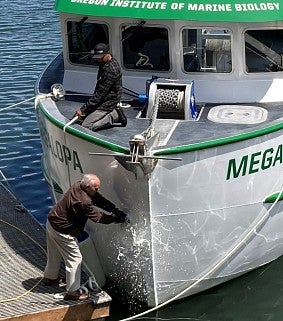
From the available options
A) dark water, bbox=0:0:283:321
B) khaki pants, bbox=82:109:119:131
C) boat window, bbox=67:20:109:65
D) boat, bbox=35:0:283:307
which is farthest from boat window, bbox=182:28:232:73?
dark water, bbox=0:0:283:321

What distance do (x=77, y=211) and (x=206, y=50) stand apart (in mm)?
2950

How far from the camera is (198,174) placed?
8.81 m

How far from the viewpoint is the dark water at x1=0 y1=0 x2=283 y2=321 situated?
32.2 feet

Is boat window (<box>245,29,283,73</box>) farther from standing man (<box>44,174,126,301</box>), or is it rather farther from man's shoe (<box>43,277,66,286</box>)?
man's shoe (<box>43,277,66,286</box>)

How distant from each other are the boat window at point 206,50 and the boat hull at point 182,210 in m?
1.52

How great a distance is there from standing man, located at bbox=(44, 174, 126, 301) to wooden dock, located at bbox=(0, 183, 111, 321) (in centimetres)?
19

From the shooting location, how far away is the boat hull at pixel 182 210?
8.78 metres

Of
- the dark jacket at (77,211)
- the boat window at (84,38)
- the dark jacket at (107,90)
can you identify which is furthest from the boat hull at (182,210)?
the boat window at (84,38)

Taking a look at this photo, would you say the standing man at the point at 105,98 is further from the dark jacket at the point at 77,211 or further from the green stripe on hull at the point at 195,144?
the dark jacket at the point at 77,211

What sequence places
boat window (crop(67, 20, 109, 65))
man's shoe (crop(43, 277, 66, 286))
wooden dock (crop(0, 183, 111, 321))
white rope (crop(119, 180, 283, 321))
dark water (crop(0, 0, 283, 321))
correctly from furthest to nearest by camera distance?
boat window (crop(67, 20, 109, 65)) < dark water (crop(0, 0, 283, 321)) < man's shoe (crop(43, 277, 66, 286)) < white rope (crop(119, 180, 283, 321)) < wooden dock (crop(0, 183, 111, 321))

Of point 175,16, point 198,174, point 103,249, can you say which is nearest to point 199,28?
point 175,16

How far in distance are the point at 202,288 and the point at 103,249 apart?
4.46 feet

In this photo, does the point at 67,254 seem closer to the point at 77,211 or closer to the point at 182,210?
the point at 77,211

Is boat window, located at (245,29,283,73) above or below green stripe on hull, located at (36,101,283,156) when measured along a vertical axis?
above
